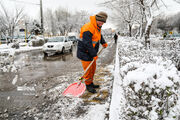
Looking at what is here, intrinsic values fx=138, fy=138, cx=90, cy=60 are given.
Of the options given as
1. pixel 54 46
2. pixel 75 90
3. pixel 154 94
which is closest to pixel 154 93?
pixel 154 94

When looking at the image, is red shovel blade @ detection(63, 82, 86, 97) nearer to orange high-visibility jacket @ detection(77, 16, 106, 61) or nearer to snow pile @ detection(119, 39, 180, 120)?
orange high-visibility jacket @ detection(77, 16, 106, 61)

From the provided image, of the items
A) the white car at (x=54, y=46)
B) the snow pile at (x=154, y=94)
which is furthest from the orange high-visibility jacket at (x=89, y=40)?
the white car at (x=54, y=46)

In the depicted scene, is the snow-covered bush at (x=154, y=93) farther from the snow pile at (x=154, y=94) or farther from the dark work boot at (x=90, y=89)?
the dark work boot at (x=90, y=89)

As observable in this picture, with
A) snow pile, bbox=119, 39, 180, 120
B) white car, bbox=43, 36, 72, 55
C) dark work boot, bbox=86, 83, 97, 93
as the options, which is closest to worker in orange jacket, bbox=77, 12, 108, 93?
dark work boot, bbox=86, 83, 97, 93

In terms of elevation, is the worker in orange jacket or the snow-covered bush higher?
the worker in orange jacket

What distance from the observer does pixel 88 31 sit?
304 cm

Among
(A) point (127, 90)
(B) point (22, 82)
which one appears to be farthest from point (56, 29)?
(A) point (127, 90)

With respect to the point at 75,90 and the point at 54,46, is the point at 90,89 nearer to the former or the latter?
the point at 75,90

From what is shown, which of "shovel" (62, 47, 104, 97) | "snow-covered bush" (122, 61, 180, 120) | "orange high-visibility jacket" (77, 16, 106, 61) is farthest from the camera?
"shovel" (62, 47, 104, 97)

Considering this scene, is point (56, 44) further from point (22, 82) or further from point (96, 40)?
point (96, 40)

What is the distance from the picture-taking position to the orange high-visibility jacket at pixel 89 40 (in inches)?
121

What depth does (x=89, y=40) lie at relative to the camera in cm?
308

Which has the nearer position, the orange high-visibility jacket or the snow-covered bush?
the snow-covered bush

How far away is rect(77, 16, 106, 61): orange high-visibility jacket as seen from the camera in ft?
10.1
